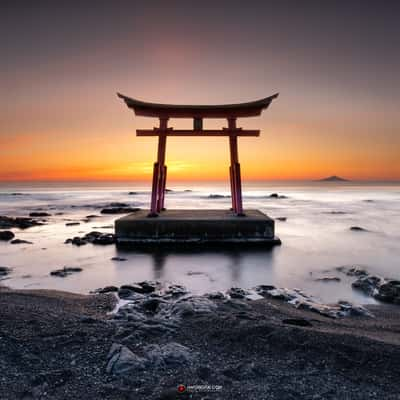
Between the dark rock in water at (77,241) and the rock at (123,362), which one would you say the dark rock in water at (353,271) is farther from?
the dark rock in water at (77,241)

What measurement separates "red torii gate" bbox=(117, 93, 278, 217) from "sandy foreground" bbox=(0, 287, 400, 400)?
701 centimetres

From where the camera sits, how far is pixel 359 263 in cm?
891

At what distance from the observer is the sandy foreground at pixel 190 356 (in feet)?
8.77

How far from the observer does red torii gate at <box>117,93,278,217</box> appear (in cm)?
1087

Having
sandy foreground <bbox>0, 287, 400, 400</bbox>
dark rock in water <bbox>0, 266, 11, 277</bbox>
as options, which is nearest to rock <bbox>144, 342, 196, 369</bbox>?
sandy foreground <bbox>0, 287, 400, 400</bbox>

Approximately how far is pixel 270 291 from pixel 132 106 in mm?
7853

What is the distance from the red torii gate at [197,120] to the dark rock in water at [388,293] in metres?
5.56

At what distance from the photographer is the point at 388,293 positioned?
574 cm

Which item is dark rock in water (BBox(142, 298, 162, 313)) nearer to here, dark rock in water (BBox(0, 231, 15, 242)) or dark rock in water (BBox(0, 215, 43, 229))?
dark rock in water (BBox(0, 231, 15, 242))

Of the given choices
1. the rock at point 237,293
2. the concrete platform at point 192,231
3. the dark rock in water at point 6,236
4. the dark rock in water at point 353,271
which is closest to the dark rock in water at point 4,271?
the concrete platform at point 192,231

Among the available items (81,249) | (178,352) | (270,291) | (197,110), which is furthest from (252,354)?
(197,110)

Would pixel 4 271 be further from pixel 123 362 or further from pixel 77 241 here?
pixel 123 362

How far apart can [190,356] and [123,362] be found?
670mm

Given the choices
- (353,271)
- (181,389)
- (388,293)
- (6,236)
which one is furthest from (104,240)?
(181,389)
